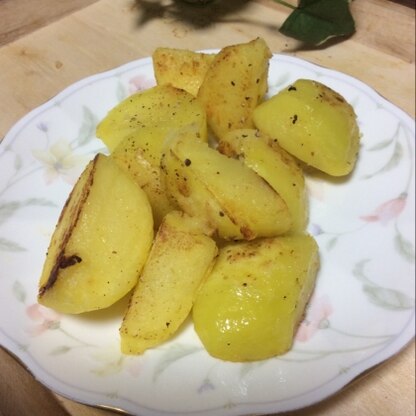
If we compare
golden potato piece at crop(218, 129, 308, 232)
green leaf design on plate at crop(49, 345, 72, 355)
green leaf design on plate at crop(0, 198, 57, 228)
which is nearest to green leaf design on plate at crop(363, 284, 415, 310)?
golden potato piece at crop(218, 129, 308, 232)

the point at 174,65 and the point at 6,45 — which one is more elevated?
the point at 174,65

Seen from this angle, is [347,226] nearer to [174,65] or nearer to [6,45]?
[174,65]

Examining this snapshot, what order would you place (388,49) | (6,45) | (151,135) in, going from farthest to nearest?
(6,45), (388,49), (151,135)

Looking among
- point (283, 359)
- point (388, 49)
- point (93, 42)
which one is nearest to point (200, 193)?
point (283, 359)

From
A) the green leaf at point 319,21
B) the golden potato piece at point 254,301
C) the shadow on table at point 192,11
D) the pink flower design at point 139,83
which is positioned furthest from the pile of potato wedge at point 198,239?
the shadow on table at point 192,11

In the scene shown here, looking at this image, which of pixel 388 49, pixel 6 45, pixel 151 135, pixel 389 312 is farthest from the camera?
pixel 6 45

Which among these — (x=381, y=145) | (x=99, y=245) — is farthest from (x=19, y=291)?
(x=381, y=145)

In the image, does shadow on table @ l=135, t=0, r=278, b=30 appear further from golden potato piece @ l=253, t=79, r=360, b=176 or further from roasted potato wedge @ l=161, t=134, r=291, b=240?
roasted potato wedge @ l=161, t=134, r=291, b=240
